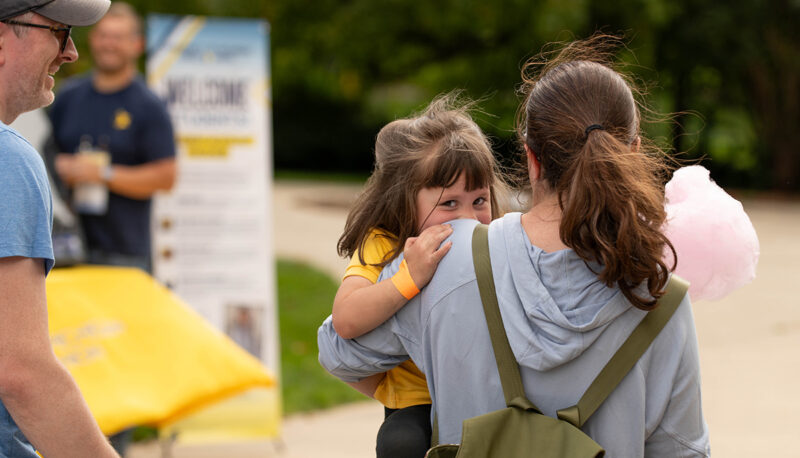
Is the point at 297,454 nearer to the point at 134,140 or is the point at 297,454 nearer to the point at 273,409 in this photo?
the point at 273,409

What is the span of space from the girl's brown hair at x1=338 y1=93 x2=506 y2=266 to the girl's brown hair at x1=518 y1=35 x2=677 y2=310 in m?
0.25

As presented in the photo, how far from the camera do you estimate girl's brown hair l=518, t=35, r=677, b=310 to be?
1.70 metres

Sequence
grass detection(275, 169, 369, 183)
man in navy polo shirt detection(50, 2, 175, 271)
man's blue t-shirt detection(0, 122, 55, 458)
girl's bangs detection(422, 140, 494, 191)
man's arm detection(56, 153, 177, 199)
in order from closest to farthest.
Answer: man's blue t-shirt detection(0, 122, 55, 458), girl's bangs detection(422, 140, 494, 191), man's arm detection(56, 153, 177, 199), man in navy polo shirt detection(50, 2, 175, 271), grass detection(275, 169, 369, 183)

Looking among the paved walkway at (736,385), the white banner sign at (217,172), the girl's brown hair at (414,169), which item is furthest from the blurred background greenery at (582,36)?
the girl's brown hair at (414,169)

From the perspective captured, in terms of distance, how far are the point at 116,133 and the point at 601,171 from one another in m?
3.59

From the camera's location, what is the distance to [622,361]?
67.4 inches

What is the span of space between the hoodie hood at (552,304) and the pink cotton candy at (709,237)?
1.17 feet

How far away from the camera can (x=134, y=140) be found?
4797 mm

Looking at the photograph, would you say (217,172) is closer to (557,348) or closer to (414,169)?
(414,169)

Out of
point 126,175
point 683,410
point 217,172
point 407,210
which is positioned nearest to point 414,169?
point 407,210

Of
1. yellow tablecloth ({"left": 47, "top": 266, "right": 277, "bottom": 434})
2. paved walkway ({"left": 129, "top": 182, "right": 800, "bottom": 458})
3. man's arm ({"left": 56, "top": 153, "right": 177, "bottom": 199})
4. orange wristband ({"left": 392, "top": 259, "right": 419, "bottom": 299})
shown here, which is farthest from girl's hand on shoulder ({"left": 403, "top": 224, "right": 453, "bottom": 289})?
paved walkway ({"left": 129, "top": 182, "right": 800, "bottom": 458})

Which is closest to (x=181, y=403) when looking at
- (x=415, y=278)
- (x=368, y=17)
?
(x=415, y=278)

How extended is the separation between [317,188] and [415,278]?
2251 centimetres

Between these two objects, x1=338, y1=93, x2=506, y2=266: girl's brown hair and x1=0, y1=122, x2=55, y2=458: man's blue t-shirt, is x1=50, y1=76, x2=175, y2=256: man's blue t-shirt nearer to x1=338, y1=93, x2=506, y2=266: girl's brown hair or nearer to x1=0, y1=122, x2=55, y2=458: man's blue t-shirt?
x1=338, y1=93, x2=506, y2=266: girl's brown hair
